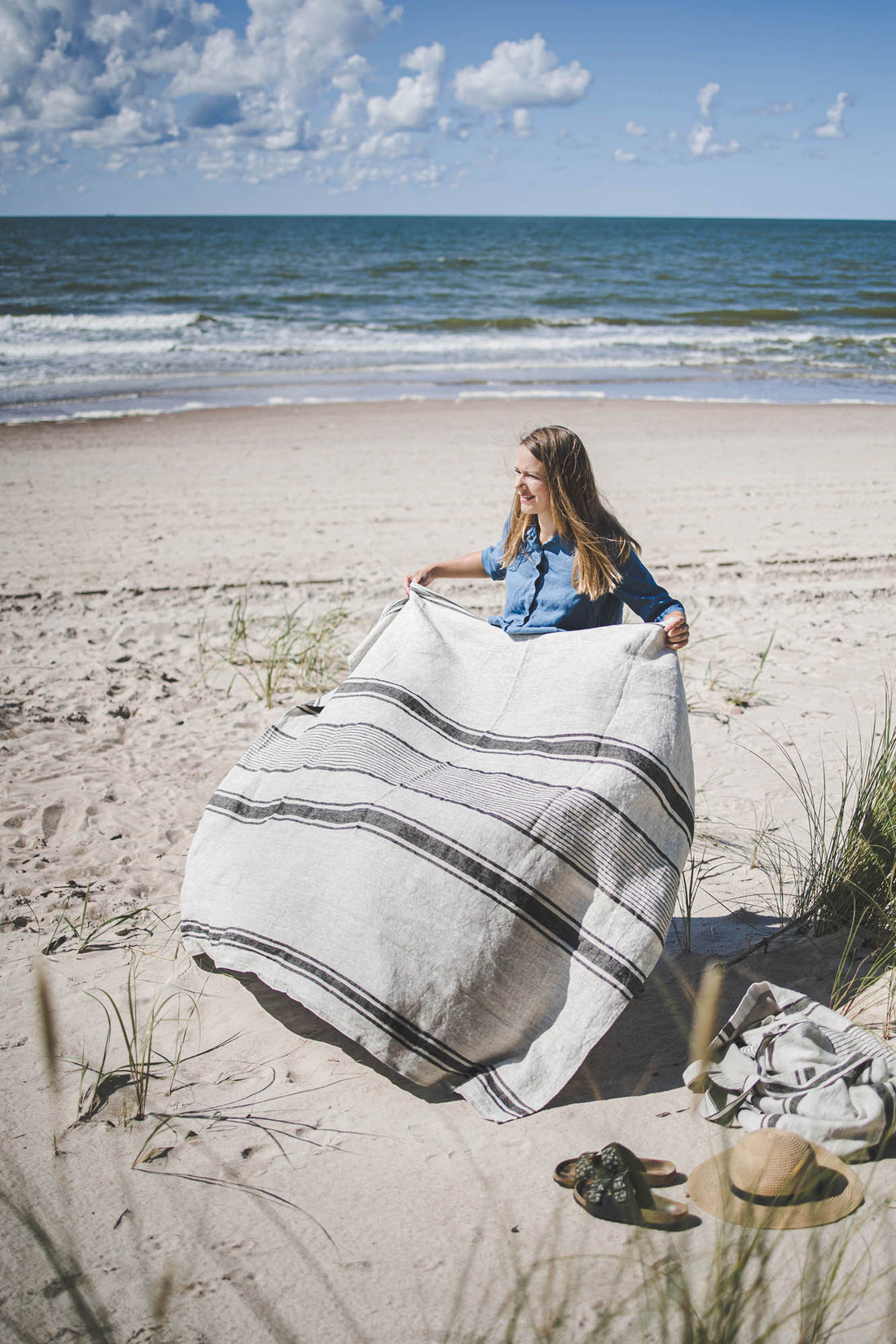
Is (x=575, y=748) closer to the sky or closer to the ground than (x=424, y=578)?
closer to the ground

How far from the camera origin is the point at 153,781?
3910 mm

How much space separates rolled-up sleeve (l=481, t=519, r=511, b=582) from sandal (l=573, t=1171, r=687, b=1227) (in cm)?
185

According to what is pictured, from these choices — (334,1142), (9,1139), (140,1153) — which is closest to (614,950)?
(334,1142)

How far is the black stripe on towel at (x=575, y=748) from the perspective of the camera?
7.88ft

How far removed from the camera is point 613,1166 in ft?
6.27

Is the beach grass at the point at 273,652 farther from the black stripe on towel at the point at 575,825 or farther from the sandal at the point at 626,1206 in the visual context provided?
the sandal at the point at 626,1206

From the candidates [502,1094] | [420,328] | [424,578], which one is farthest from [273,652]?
[420,328]

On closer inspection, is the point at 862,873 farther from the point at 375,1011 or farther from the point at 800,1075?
the point at 375,1011

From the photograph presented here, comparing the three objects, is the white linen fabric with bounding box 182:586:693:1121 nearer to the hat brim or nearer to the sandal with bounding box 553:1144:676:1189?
the sandal with bounding box 553:1144:676:1189

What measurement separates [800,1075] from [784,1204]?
0.32m

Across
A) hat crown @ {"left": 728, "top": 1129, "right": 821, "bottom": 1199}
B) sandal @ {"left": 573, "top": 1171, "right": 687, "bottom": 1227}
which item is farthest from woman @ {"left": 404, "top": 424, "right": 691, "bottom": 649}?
sandal @ {"left": 573, "top": 1171, "right": 687, "bottom": 1227}

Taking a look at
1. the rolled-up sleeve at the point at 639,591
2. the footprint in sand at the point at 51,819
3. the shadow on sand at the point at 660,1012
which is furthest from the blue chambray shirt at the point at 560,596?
the footprint in sand at the point at 51,819

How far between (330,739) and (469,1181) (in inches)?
47.7

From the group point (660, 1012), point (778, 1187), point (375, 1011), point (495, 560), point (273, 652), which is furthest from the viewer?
point (273, 652)
